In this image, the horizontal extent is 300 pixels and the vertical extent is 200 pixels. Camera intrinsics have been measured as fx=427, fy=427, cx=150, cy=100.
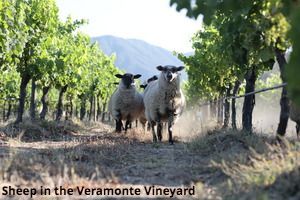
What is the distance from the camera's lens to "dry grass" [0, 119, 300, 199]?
477cm

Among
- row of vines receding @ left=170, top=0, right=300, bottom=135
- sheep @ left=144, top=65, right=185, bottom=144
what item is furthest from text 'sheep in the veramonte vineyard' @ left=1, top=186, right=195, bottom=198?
sheep @ left=144, top=65, right=185, bottom=144

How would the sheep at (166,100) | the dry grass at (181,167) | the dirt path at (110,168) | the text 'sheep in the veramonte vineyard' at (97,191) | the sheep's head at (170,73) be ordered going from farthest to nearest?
the sheep at (166,100)
the sheep's head at (170,73)
the dirt path at (110,168)
the text 'sheep in the veramonte vineyard' at (97,191)
the dry grass at (181,167)

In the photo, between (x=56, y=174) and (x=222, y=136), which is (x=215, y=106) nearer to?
(x=222, y=136)

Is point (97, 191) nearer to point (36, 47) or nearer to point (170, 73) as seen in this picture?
point (170, 73)

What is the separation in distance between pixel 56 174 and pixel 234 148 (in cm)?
349

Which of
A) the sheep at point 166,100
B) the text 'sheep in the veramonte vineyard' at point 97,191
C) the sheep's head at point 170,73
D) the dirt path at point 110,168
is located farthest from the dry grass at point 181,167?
the sheep's head at point 170,73

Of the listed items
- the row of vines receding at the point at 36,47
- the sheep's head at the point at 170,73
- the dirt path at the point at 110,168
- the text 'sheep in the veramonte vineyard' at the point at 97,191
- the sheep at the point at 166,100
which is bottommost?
the text 'sheep in the veramonte vineyard' at the point at 97,191

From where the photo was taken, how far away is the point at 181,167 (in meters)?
7.60

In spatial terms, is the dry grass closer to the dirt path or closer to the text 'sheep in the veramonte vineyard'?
the dirt path

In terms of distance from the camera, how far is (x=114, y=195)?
5855 millimetres

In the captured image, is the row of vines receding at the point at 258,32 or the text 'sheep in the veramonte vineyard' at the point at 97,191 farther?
the text 'sheep in the veramonte vineyard' at the point at 97,191

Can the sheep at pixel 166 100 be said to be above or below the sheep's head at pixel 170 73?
below

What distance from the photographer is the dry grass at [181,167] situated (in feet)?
15.6

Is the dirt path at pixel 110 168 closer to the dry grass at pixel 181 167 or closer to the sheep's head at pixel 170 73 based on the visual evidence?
the dry grass at pixel 181 167
